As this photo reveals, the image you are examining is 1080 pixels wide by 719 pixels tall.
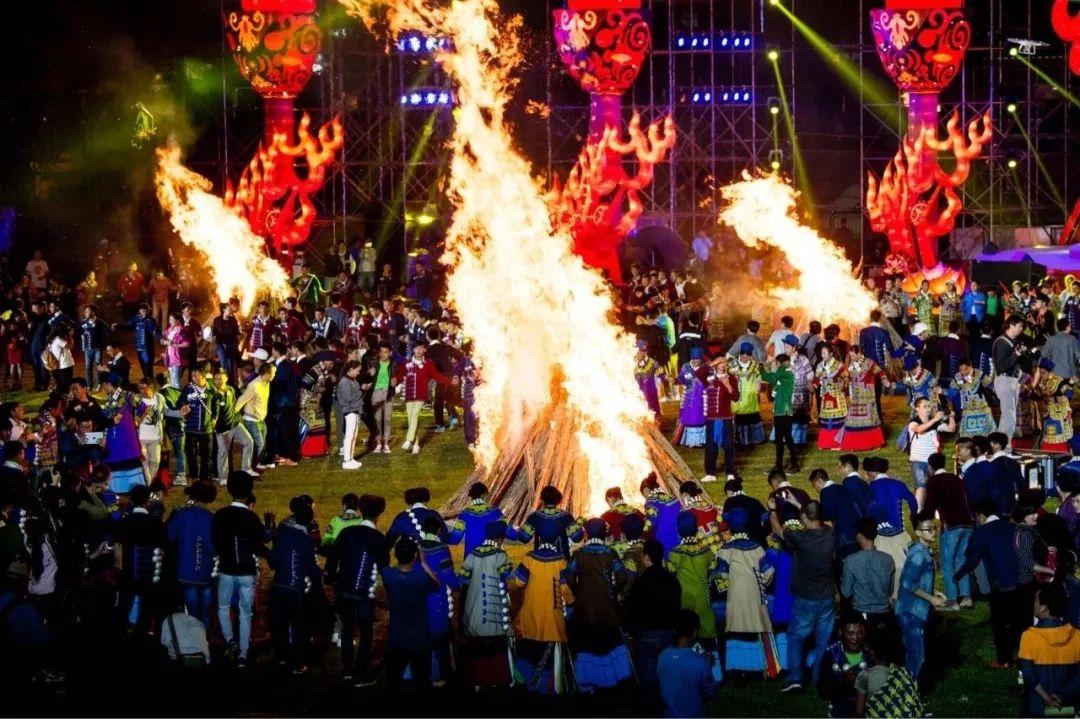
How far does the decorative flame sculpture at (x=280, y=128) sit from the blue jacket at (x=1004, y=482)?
2174 centimetres

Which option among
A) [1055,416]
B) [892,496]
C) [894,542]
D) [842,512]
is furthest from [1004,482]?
[1055,416]

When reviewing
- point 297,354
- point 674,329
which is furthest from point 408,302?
point 297,354

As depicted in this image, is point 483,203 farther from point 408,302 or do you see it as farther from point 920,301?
point 920,301

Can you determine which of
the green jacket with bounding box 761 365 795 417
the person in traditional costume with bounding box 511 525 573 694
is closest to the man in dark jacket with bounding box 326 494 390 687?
the person in traditional costume with bounding box 511 525 573 694

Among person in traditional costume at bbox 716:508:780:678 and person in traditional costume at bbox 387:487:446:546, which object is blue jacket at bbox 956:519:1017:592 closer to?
person in traditional costume at bbox 716:508:780:678

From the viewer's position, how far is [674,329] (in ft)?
90.3

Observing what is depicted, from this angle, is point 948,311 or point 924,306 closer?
point 924,306

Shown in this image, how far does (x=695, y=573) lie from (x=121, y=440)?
29.8 feet

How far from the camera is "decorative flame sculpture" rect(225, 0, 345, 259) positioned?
113ft

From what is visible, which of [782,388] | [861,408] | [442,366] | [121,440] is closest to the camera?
[121,440]

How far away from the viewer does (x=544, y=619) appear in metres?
13.2

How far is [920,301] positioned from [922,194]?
9987 millimetres

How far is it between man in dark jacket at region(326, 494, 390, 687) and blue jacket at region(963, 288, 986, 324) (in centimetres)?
1929

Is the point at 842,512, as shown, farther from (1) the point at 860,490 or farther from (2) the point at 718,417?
(2) the point at 718,417
